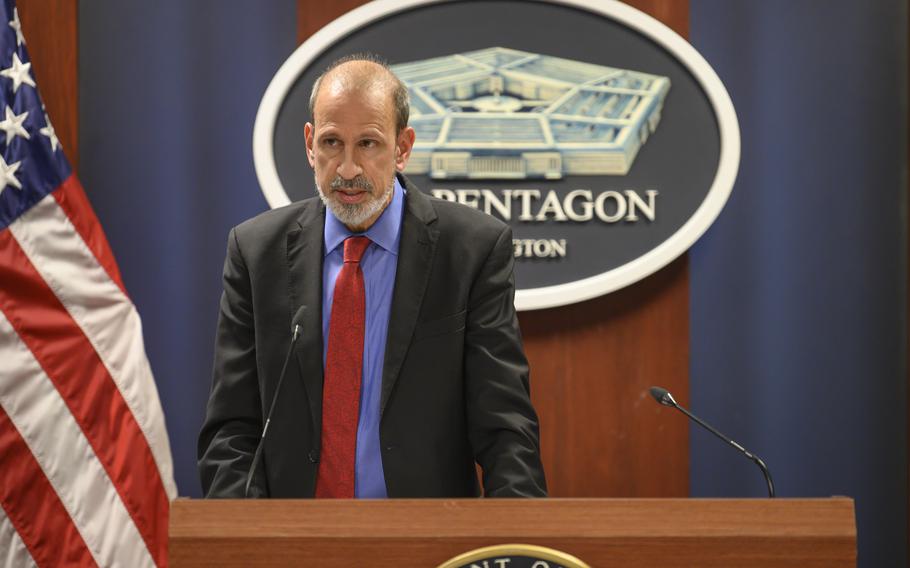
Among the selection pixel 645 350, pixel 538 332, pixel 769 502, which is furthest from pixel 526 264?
pixel 769 502

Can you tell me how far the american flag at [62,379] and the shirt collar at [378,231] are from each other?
1080mm

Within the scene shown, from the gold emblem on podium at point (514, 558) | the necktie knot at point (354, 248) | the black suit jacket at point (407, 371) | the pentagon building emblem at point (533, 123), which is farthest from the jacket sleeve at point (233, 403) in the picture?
the pentagon building emblem at point (533, 123)

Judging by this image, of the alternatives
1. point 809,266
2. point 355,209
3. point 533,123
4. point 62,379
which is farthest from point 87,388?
point 809,266

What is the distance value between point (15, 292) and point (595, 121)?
5.60 feet

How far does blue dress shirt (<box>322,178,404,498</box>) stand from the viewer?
2.06 meters

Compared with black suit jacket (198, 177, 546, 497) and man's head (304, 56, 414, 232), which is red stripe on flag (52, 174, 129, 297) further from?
man's head (304, 56, 414, 232)

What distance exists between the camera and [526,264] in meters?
3.16

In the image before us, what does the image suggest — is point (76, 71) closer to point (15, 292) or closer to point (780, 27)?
point (15, 292)

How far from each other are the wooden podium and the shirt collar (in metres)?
0.77

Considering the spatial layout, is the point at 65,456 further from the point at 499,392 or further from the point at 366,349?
the point at 499,392

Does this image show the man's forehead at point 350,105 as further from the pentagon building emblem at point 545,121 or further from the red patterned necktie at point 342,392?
the pentagon building emblem at point 545,121

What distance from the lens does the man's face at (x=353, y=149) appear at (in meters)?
2.05

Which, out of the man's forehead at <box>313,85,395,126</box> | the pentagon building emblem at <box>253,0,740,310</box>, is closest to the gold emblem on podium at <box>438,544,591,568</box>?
the man's forehead at <box>313,85,395,126</box>

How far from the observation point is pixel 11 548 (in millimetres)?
2754
